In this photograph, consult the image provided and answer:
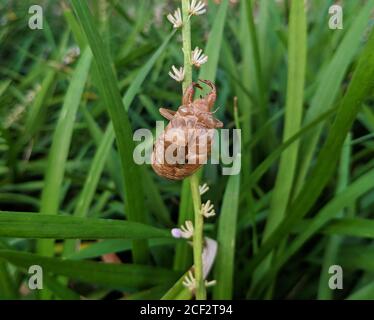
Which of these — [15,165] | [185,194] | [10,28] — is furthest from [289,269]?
[10,28]

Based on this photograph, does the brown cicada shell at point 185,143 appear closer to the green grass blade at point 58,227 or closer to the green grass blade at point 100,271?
the green grass blade at point 58,227

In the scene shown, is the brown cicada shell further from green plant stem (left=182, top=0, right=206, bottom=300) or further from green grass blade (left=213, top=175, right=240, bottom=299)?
green grass blade (left=213, top=175, right=240, bottom=299)

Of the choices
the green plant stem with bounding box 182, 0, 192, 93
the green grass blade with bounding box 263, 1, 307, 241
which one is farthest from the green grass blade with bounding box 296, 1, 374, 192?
the green plant stem with bounding box 182, 0, 192, 93

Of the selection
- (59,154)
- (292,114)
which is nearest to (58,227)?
(59,154)

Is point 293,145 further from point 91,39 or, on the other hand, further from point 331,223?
point 91,39

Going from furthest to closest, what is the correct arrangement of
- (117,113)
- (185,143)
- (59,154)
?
(59,154), (117,113), (185,143)

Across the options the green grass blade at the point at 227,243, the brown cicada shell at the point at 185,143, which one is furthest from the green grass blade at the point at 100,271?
the brown cicada shell at the point at 185,143

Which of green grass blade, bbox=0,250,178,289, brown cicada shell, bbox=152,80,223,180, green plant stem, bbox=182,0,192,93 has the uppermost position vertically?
green plant stem, bbox=182,0,192,93

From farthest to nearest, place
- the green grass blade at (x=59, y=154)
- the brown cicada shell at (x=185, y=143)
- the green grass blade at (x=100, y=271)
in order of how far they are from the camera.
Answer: the green grass blade at (x=59, y=154) → the green grass blade at (x=100, y=271) → the brown cicada shell at (x=185, y=143)

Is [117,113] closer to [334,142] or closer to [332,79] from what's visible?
[334,142]
